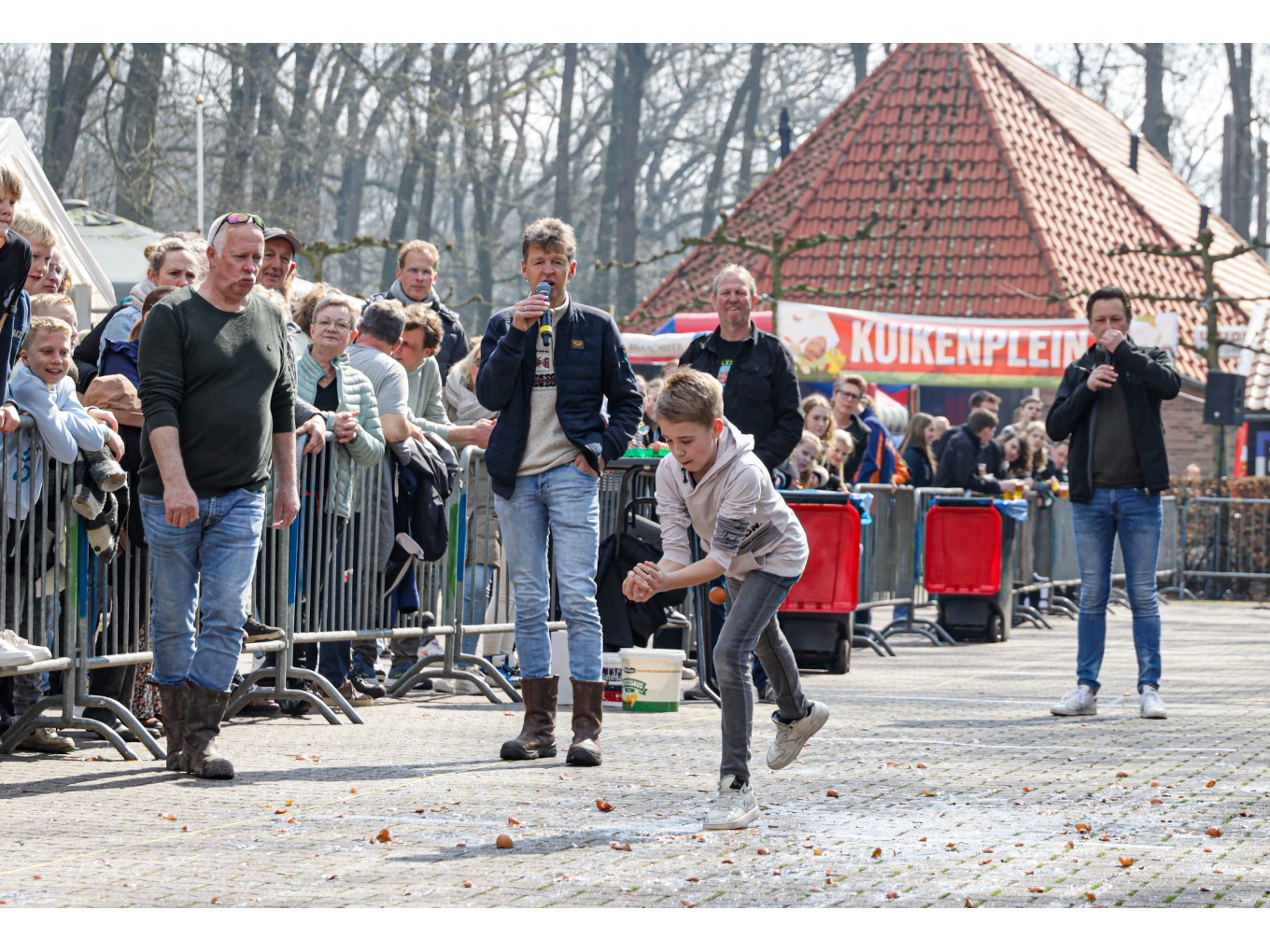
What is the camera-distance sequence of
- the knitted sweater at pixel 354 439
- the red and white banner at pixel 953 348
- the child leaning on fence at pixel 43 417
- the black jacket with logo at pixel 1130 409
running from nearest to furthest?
the child leaning on fence at pixel 43 417, the knitted sweater at pixel 354 439, the black jacket with logo at pixel 1130 409, the red and white banner at pixel 953 348

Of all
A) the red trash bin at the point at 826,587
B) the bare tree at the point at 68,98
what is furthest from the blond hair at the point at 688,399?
the bare tree at the point at 68,98

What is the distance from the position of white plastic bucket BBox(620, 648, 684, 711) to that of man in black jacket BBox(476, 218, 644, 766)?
5.86 ft

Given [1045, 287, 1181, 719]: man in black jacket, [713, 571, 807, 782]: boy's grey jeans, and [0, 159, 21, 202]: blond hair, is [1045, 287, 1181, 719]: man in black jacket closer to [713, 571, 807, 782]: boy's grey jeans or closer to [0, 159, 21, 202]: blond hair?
[713, 571, 807, 782]: boy's grey jeans

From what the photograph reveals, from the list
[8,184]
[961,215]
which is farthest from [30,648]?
[961,215]

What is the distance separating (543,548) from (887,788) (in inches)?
73.8

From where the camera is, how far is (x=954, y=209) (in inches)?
1297

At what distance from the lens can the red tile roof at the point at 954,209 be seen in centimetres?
3209

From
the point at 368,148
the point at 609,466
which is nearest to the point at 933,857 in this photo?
the point at 609,466

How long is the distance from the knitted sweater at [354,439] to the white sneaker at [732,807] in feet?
12.3

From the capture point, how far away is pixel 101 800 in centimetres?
686

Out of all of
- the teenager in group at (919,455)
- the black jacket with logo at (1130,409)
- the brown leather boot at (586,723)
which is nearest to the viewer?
the brown leather boot at (586,723)

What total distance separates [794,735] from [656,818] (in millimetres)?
807

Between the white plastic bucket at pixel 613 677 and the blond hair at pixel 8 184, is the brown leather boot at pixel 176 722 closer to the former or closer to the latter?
the blond hair at pixel 8 184

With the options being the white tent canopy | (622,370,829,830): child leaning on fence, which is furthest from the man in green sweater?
the white tent canopy
